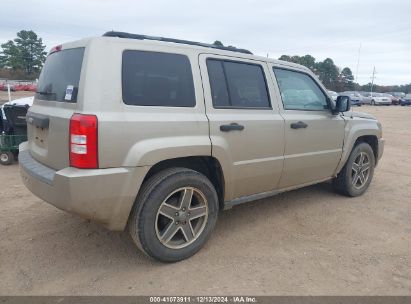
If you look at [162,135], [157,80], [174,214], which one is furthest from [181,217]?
[157,80]

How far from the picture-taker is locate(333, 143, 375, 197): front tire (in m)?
5.16

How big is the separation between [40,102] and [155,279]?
6.43ft

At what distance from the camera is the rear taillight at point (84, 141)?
2727mm

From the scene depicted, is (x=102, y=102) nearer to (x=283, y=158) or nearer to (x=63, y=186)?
(x=63, y=186)

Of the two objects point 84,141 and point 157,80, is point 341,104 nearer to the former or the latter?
point 157,80

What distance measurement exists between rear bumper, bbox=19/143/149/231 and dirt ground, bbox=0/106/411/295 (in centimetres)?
55

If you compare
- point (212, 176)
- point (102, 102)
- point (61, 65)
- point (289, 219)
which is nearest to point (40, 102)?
point (61, 65)

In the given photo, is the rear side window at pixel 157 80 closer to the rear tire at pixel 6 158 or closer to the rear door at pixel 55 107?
the rear door at pixel 55 107

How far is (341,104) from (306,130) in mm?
713

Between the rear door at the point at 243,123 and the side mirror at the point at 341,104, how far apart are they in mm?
1076

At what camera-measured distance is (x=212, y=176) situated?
3.69 metres

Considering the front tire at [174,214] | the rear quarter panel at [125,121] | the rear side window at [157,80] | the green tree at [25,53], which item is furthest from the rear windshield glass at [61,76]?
the green tree at [25,53]

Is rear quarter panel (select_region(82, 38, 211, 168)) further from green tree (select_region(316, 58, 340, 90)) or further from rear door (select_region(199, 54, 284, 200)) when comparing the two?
green tree (select_region(316, 58, 340, 90))

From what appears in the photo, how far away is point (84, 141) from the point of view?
2.74 meters
